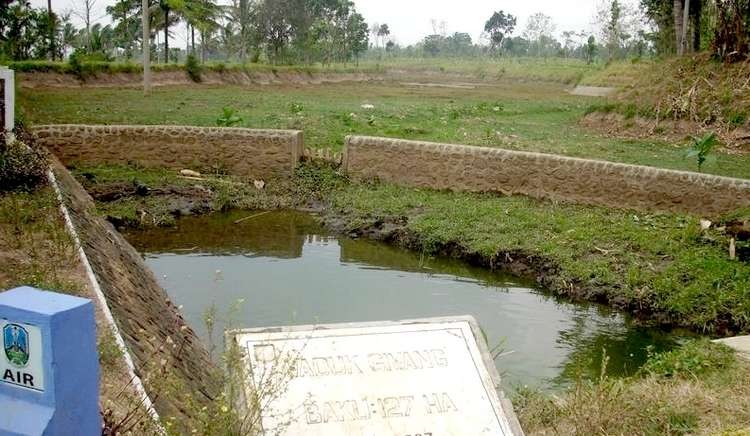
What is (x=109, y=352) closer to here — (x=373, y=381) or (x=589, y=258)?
(x=373, y=381)

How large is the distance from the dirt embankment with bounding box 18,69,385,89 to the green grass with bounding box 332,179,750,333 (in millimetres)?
16413

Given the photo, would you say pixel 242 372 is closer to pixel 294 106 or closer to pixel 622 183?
pixel 622 183

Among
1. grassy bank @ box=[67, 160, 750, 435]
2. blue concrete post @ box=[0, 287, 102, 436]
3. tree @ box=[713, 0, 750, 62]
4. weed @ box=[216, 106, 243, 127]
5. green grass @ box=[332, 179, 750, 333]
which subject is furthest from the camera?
tree @ box=[713, 0, 750, 62]

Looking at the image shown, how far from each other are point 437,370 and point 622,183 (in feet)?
26.9

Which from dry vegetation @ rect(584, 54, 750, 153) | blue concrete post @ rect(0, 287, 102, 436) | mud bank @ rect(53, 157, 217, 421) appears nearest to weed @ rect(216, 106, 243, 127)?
mud bank @ rect(53, 157, 217, 421)

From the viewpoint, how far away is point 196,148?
13.1 m

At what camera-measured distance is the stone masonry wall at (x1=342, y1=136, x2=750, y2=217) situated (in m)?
10.4

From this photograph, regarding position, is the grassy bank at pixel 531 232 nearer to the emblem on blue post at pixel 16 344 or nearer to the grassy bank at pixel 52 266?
the grassy bank at pixel 52 266

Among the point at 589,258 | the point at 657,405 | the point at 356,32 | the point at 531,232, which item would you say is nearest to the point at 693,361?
the point at 657,405

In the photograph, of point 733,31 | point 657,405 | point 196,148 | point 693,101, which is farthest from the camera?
point 733,31

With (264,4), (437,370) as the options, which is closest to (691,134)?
(437,370)

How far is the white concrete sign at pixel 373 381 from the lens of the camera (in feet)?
10.6

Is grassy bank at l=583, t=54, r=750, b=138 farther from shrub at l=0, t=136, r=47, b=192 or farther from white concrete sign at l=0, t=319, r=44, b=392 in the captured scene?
white concrete sign at l=0, t=319, r=44, b=392

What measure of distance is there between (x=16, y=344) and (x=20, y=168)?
6.12 metres
